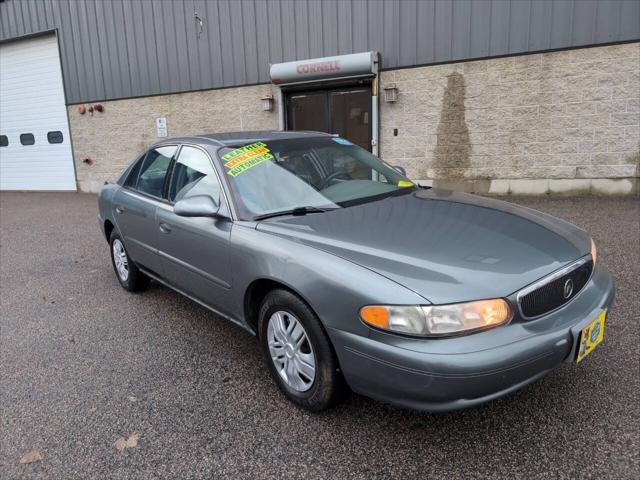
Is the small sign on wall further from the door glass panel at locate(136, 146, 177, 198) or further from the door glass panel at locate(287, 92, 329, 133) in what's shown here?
the door glass panel at locate(136, 146, 177, 198)

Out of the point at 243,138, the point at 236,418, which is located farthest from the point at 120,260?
the point at 236,418

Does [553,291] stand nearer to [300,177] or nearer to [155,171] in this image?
[300,177]

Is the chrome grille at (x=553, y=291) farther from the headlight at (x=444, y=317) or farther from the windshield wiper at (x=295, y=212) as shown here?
the windshield wiper at (x=295, y=212)

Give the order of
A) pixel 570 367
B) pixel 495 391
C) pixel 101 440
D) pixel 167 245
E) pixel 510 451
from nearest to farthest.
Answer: pixel 495 391
pixel 510 451
pixel 101 440
pixel 570 367
pixel 167 245

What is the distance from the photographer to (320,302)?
2.21 m

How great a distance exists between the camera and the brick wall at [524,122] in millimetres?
7951

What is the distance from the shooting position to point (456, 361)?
1.88 metres

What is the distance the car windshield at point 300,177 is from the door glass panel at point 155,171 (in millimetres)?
808

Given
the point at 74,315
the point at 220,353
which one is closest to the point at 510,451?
the point at 220,353

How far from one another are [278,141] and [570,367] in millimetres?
2423

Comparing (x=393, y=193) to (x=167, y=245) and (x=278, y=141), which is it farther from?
(x=167, y=245)

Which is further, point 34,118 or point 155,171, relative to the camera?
point 34,118

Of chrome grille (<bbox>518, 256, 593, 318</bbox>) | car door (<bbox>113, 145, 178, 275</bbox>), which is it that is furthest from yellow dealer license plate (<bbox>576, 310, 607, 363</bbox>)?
car door (<bbox>113, 145, 178, 275</bbox>)

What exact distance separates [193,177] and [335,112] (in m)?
7.13
